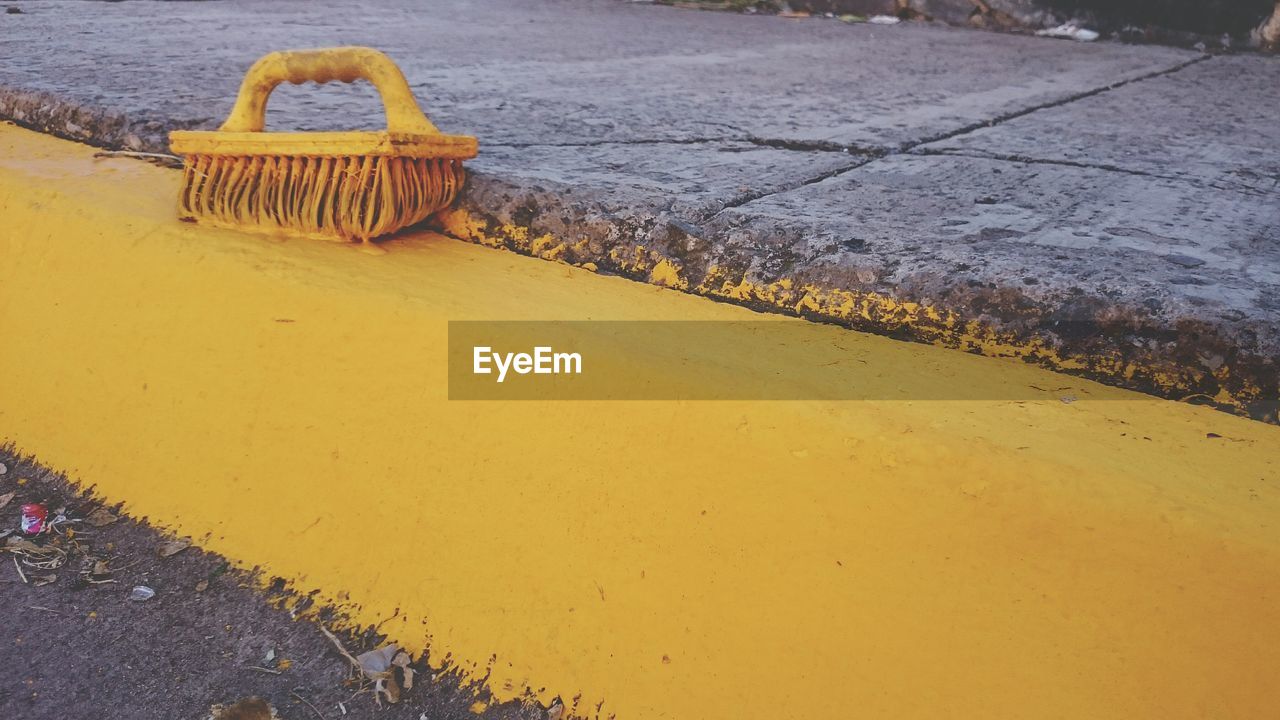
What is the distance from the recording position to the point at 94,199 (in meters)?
1.41

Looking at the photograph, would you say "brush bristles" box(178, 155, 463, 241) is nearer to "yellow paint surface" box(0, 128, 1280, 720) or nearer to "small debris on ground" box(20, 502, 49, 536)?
"yellow paint surface" box(0, 128, 1280, 720)

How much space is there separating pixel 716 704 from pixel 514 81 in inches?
64.5

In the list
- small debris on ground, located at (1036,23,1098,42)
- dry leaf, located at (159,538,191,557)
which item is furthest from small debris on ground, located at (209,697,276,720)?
small debris on ground, located at (1036,23,1098,42)

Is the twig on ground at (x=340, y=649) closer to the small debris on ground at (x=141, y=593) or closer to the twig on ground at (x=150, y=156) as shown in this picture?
the small debris on ground at (x=141, y=593)

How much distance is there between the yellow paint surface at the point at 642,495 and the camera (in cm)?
78

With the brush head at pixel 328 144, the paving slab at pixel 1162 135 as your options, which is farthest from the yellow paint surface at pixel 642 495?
the paving slab at pixel 1162 135

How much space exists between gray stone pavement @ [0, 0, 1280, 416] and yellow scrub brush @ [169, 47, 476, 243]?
3.9 inches

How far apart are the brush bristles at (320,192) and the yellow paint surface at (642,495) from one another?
1.9 inches

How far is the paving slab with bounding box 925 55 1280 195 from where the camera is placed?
1534mm

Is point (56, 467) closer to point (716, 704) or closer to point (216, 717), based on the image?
point (216, 717)

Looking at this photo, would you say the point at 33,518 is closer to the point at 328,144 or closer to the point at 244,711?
the point at 244,711

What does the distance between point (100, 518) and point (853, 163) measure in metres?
1.21

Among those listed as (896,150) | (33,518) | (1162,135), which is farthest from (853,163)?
(33,518)

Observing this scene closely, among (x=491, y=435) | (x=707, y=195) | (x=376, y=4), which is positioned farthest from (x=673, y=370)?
(x=376, y=4)
